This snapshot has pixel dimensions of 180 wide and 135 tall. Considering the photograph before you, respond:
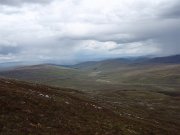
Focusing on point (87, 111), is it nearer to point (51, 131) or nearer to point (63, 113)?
point (63, 113)

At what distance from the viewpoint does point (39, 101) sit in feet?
141

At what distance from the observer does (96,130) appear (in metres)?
36.9

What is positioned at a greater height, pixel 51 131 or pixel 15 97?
pixel 15 97

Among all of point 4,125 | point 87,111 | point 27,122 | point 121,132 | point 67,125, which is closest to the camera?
point 4,125

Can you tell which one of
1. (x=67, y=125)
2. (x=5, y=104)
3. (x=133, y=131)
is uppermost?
(x=5, y=104)

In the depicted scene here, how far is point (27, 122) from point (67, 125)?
5045 millimetres

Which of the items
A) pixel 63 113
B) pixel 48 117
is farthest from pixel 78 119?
pixel 48 117

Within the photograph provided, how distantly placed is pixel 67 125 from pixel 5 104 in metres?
7.15

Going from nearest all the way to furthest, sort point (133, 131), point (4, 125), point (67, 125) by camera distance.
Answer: point (4, 125) < point (67, 125) < point (133, 131)

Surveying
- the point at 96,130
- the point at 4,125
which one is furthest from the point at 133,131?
the point at 4,125

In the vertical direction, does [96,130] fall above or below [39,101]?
below

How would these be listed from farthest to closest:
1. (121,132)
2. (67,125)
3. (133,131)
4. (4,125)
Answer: (133,131) → (121,132) → (67,125) → (4,125)

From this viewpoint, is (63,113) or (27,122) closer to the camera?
(27,122)

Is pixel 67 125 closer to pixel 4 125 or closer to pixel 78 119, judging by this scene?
pixel 78 119
